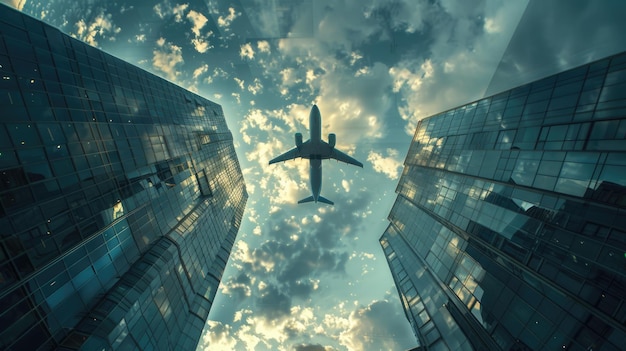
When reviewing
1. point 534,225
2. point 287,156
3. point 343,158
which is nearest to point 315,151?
point 287,156

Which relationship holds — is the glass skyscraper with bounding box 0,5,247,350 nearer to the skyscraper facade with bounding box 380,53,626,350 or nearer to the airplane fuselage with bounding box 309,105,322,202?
the airplane fuselage with bounding box 309,105,322,202

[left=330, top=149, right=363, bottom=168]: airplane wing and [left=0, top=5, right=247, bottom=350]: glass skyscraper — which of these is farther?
[left=330, top=149, right=363, bottom=168]: airplane wing

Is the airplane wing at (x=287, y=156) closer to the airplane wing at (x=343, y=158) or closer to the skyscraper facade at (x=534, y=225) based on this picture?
the airplane wing at (x=343, y=158)

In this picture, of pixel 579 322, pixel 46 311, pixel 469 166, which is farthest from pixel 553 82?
pixel 46 311

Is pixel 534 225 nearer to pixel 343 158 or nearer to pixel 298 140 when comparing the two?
pixel 343 158

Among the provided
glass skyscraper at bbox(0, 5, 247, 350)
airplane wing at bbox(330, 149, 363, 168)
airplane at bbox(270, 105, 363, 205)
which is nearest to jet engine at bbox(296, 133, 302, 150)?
airplane at bbox(270, 105, 363, 205)

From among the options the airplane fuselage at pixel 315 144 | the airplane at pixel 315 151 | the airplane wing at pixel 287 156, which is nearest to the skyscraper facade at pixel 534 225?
the airplane at pixel 315 151

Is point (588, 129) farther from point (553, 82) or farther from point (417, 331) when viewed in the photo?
point (417, 331)
